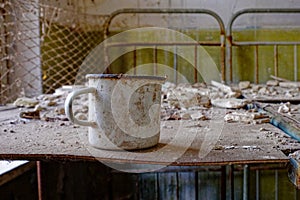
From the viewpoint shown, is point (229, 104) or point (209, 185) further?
point (209, 185)

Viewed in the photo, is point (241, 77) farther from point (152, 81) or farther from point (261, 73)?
point (152, 81)

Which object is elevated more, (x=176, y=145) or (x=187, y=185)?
(x=176, y=145)

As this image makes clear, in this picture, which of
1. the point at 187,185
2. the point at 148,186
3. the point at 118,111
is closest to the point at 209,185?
the point at 187,185

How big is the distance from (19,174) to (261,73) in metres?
2.29

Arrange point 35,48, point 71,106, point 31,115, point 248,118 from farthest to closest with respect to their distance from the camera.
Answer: point 35,48, point 31,115, point 248,118, point 71,106

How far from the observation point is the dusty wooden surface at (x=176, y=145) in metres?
0.65

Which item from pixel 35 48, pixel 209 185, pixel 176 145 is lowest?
pixel 209 185

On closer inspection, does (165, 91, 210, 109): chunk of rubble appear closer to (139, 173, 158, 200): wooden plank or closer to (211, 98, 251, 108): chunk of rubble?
(211, 98, 251, 108): chunk of rubble

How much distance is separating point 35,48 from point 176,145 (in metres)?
1.84

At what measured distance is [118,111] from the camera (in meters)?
0.70

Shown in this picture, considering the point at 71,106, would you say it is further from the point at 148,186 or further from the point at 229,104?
the point at 148,186

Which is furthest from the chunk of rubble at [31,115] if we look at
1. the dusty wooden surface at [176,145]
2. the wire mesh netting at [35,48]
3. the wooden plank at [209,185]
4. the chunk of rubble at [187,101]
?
the wooden plank at [209,185]

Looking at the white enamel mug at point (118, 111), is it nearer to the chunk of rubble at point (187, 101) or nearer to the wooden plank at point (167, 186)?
the chunk of rubble at point (187, 101)

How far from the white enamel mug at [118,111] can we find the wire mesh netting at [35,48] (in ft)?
4.85
